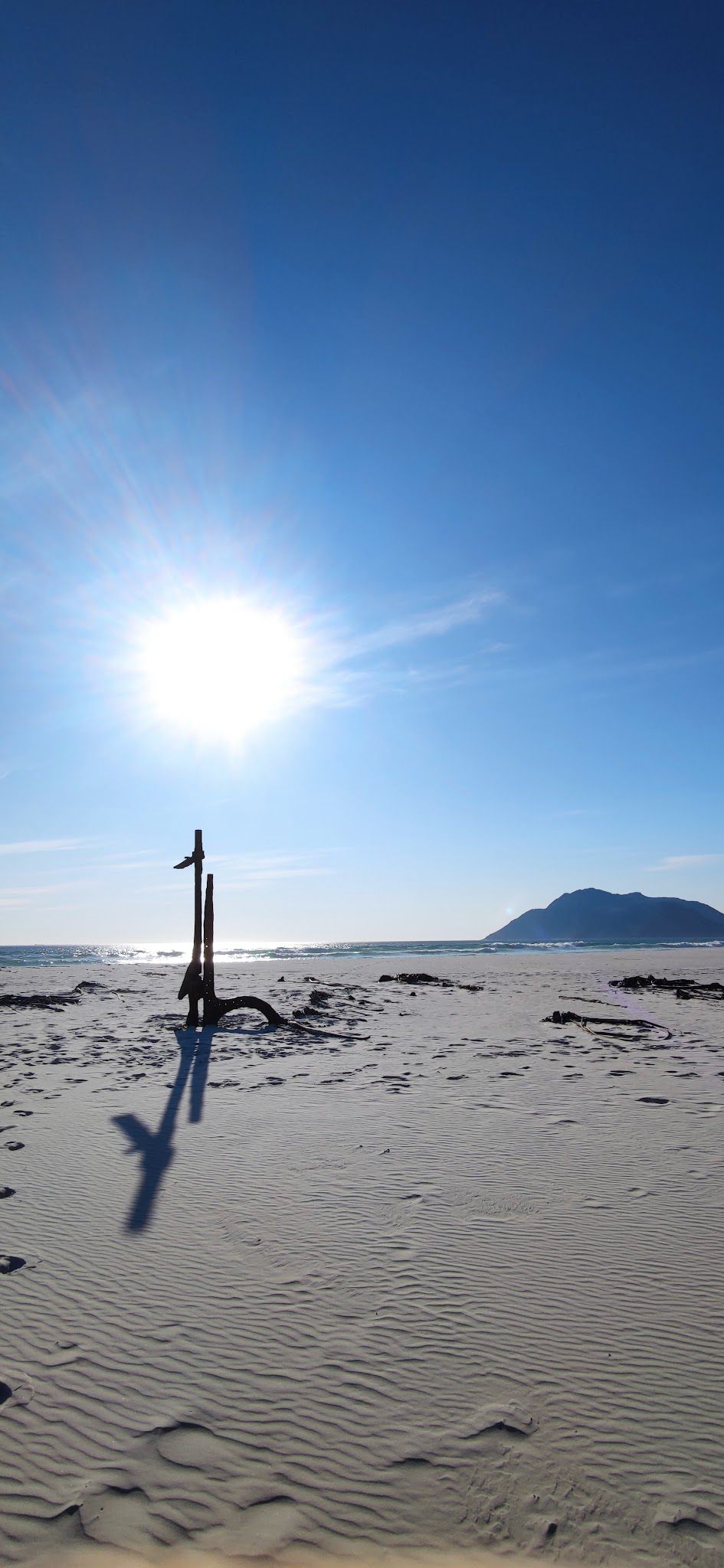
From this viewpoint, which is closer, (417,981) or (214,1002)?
(214,1002)

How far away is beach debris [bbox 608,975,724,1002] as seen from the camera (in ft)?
65.7

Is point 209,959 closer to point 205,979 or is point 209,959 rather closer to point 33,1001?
point 205,979

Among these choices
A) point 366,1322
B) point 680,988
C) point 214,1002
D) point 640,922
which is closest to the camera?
point 366,1322

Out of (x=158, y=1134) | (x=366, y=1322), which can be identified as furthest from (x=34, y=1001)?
(x=366, y=1322)

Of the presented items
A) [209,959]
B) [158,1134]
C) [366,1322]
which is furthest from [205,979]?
[366,1322]

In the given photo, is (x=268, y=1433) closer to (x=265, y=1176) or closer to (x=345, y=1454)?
(x=345, y=1454)

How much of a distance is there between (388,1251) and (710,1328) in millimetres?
1925

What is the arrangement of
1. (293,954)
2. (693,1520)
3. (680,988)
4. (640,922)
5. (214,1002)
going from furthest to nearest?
(640,922) < (293,954) < (680,988) < (214,1002) < (693,1520)

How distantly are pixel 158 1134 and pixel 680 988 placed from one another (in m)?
19.3

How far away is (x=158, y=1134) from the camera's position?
727 centimetres

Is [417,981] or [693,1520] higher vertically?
[417,981]

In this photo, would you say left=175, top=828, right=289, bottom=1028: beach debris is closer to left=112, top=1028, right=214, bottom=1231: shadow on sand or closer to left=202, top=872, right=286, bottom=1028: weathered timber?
left=202, top=872, right=286, bottom=1028: weathered timber

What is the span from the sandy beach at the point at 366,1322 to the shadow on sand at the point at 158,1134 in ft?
0.16

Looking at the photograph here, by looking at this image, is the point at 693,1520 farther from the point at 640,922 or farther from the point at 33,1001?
the point at 640,922
